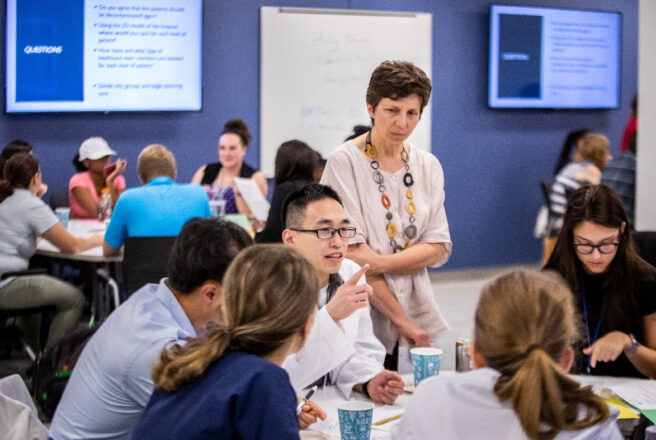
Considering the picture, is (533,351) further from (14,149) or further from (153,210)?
(14,149)

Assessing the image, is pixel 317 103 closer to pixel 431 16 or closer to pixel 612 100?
→ pixel 431 16

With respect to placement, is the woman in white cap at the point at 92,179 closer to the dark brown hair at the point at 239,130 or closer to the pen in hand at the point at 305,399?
the dark brown hair at the point at 239,130

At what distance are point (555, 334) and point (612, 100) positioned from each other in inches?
290

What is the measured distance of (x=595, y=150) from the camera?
20.2ft

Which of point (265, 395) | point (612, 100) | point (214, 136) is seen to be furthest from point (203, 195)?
point (612, 100)

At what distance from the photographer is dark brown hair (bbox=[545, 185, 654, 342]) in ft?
8.31

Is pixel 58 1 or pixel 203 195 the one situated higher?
→ pixel 58 1

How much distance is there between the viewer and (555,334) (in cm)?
136

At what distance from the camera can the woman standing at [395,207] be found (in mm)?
2721

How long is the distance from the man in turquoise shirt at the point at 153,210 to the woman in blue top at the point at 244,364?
275 cm

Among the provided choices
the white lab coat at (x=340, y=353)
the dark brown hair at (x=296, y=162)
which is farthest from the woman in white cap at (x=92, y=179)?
the white lab coat at (x=340, y=353)

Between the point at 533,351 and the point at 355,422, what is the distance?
0.59 metres

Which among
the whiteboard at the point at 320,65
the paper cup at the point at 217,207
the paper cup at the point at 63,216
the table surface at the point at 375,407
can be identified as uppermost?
the whiteboard at the point at 320,65

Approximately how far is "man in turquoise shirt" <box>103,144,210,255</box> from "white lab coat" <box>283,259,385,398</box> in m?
1.83
